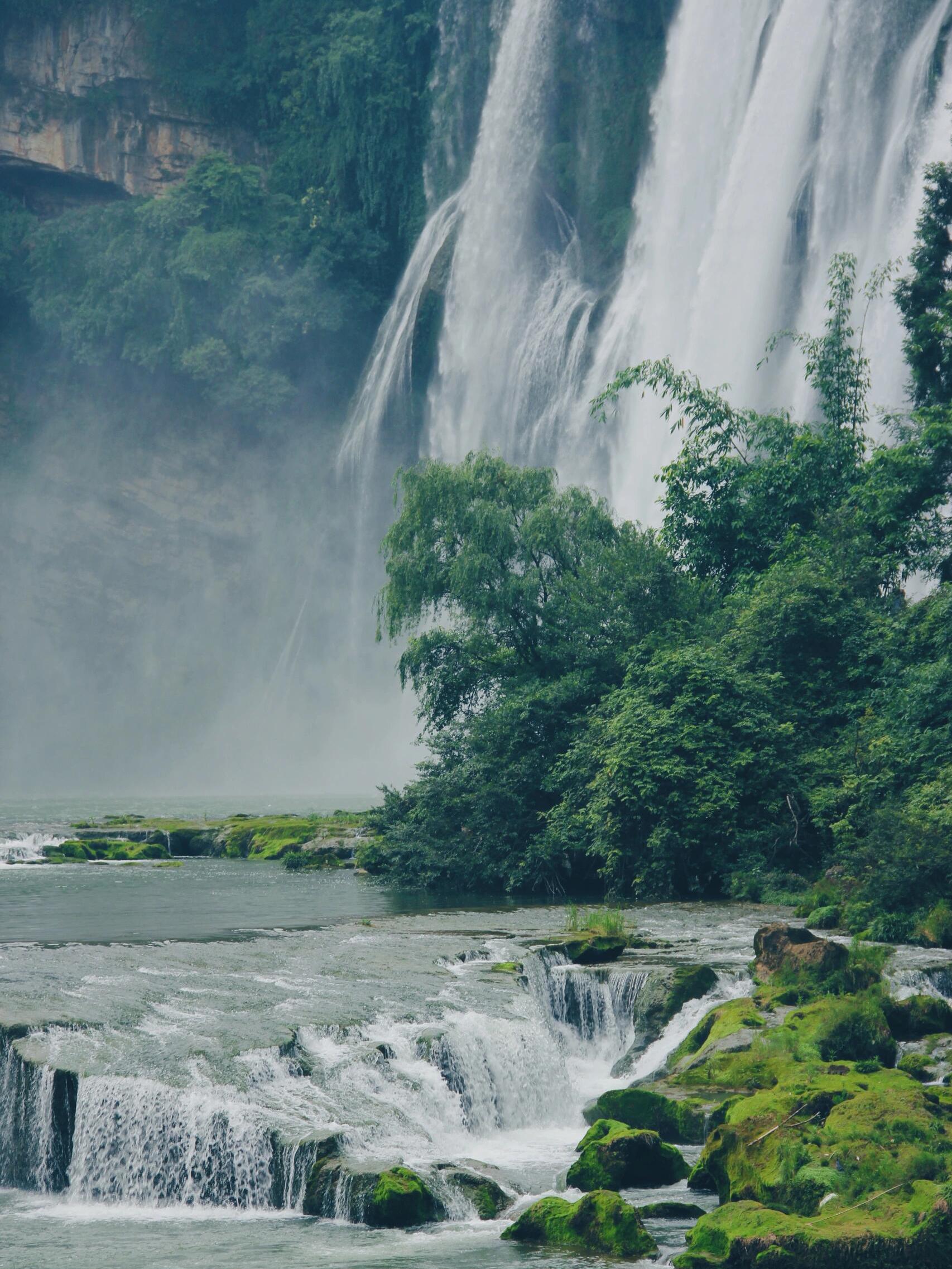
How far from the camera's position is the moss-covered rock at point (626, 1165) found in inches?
481

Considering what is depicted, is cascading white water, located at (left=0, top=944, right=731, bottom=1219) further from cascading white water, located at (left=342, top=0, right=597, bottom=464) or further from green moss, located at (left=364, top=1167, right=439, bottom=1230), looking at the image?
cascading white water, located at (left=342, top=0, right=597, bottom=464)

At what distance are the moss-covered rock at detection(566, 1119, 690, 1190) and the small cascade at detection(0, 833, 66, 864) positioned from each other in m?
26.9

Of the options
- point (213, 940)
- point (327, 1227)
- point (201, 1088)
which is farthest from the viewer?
point (213, 940)

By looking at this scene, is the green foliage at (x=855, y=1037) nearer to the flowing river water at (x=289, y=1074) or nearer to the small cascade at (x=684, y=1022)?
the small cascade at (x=684, y=1022)

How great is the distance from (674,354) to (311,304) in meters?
29.4

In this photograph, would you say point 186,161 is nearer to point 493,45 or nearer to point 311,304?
point 311,304

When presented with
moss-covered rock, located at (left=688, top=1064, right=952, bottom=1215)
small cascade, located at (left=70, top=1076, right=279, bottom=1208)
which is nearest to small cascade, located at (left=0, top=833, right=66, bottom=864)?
small cascade, located at (left=70, top=1076, right=279, bottom=1208)

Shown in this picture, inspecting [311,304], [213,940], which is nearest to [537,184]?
[311,304]

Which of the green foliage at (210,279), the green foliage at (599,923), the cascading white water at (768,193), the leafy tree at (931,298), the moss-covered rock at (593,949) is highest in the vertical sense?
the green foliage at (210,279)

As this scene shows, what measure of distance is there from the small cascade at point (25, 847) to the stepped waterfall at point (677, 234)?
16770 mm

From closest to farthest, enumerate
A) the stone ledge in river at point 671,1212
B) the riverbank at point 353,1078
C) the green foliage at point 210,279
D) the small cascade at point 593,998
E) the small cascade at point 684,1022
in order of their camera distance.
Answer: the stone ledge in river at point 671,1212 < the riverbank at point 353,1078 < the small cascade at point 684,1022 < the small cascade at point 593,998 < the green foliage at point 210,279

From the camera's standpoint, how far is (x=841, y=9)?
4125cm

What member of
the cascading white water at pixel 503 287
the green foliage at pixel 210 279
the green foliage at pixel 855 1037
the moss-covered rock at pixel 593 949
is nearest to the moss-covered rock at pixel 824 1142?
the green foliage at pixel 855 1037

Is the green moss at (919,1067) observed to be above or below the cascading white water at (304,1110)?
above
